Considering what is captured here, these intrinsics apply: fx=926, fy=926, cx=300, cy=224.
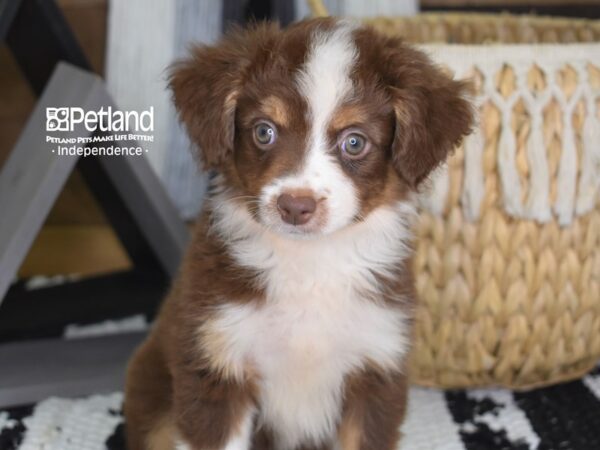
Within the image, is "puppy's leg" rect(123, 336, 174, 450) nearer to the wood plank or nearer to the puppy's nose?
the wood plank

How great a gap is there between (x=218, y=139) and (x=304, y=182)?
0.70 feet

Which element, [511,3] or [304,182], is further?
[511,3]

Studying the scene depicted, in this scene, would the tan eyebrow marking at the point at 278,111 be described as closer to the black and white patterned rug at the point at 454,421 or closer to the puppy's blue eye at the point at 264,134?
the puppy's blue eye at the point at 264,134

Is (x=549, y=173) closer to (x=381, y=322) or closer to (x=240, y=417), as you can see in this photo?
(x=381, y=322)

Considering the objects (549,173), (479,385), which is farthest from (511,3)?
(479,385)

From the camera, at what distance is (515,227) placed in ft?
7.31

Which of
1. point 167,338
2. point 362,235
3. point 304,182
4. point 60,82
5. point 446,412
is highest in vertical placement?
point 60,82

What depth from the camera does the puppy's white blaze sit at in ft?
5.32

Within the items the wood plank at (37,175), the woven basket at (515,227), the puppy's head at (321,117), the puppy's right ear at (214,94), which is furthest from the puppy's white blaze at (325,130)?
the wood plank at (37,175)

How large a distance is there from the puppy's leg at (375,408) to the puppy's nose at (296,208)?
0.38 m

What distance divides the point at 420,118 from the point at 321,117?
7.2 inches

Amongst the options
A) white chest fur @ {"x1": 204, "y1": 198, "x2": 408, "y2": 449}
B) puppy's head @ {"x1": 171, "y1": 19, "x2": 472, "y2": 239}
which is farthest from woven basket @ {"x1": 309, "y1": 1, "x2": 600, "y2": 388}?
puppy's head @ {"x1": 171, "y1": 19, "x2": 472, "y2": 239}

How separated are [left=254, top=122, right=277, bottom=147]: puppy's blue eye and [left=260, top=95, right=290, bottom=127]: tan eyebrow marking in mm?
21

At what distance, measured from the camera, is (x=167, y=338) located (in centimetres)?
189
